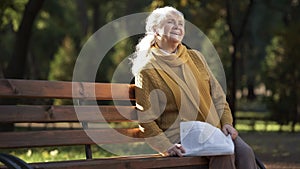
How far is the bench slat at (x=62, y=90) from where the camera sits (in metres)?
5.43

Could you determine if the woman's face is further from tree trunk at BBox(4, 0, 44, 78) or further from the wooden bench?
tree trunk at BBox(4, 0, 44, 78)

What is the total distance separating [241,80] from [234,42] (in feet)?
81.1

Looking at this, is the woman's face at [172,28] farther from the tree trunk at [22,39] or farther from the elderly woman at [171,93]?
the tree trunk at [22,39]

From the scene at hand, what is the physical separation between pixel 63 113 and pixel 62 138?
203mm

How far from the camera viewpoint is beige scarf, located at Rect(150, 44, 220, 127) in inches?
236

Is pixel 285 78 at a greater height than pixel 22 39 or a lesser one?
lesser

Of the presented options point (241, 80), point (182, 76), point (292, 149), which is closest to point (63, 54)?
point (241, 80)

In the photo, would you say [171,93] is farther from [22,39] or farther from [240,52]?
[240,52]

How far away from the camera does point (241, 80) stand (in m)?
46.8

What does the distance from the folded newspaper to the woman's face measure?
0.71 meters

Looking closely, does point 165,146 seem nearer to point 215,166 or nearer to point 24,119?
point 215,166

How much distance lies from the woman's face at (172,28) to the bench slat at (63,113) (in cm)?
67

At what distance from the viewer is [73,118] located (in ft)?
19.2

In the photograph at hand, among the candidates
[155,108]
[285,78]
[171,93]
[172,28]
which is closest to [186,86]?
[171,93]
